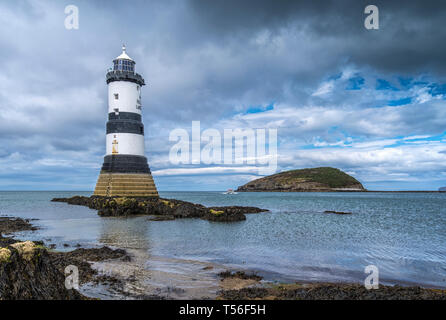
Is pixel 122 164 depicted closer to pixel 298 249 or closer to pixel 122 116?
pixel 122 116

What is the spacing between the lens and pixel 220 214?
103 ft

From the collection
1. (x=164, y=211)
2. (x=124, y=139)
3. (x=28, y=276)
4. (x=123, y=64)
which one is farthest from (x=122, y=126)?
(x=28, y=276)

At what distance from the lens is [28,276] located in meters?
5.21

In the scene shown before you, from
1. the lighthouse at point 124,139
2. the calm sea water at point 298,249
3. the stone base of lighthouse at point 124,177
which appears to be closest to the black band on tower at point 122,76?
the lighthouse at point 124,139

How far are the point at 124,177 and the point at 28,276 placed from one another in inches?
1497

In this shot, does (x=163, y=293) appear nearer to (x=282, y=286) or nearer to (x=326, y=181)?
(x=282, y=286)

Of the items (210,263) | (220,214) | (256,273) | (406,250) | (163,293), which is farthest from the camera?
(220,214)

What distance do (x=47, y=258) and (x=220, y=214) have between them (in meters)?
26.1

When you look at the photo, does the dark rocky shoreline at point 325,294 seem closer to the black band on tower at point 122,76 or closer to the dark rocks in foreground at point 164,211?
the dark rocks in foreground at point 164,211
